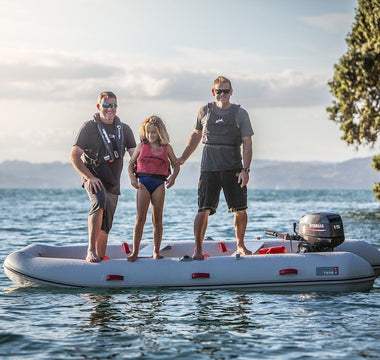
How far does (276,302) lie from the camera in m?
7.69

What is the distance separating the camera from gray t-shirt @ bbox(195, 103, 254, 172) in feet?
26.9

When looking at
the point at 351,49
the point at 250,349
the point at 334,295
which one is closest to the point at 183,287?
the point at 334,295

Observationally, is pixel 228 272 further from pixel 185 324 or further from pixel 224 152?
pixel 185 324

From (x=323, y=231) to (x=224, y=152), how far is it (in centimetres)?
161

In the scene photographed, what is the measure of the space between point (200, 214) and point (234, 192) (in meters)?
0.51

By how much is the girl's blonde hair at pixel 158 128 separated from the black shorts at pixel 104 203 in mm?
870

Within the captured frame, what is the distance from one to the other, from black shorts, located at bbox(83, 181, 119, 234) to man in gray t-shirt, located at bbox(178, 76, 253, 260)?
1007 millimetres

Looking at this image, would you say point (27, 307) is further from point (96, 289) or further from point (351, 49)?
point (351, 49)

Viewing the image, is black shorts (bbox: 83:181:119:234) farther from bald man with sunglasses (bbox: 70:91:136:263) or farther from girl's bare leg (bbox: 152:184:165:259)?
girl's bare leg (bbox: 152:184:165:259)

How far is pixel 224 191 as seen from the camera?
27.2 feet

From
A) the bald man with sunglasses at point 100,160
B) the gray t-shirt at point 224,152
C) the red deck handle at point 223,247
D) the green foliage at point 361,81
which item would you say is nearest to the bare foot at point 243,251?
the red deck handle at point 223,247

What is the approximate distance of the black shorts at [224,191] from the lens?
327 inches

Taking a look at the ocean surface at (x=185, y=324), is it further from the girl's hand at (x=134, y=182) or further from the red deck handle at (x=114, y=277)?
the girl's hand at (x=134, y=182)

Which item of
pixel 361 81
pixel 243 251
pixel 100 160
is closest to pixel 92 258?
pixel 100 160
